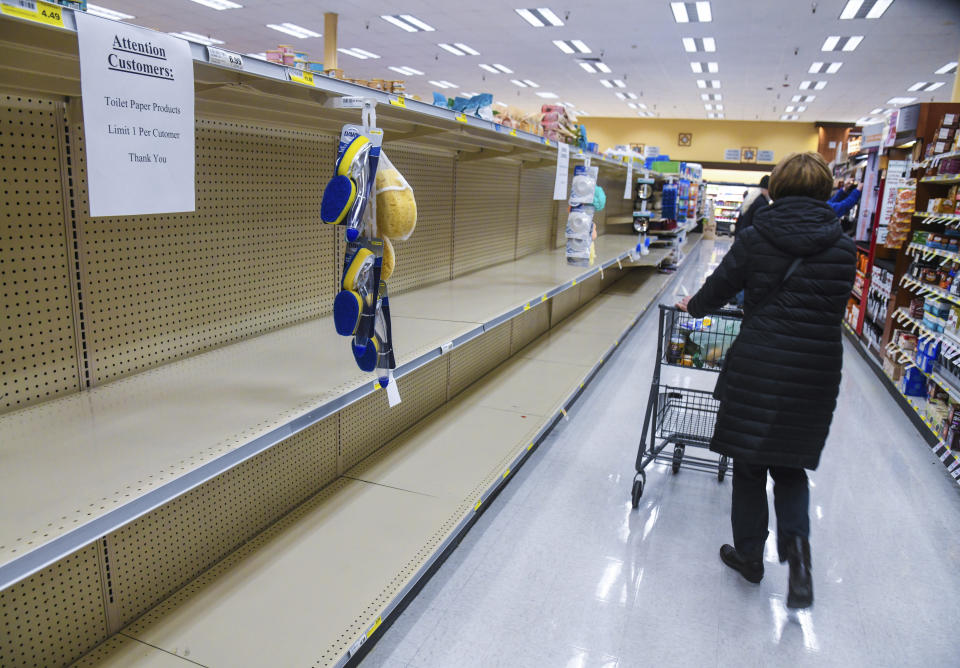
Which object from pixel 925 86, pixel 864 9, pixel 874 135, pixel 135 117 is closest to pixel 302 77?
pixel 135 117

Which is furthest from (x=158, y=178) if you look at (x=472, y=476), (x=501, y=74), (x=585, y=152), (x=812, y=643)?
(x=501, y=74)

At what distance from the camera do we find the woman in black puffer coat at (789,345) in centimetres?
221

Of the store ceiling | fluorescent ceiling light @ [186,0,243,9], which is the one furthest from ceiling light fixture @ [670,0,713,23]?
fluorescent ceiling light @ [186,0,243,9]

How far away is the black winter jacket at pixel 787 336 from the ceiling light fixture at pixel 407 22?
32.2ft

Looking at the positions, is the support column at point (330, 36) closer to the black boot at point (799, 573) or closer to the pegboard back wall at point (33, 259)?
the pegboard back wall at point (33, 259)

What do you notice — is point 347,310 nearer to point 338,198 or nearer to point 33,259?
point 338,198

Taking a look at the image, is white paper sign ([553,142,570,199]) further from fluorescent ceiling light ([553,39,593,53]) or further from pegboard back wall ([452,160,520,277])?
fluorescent ceiling light ([553,39,593,53])

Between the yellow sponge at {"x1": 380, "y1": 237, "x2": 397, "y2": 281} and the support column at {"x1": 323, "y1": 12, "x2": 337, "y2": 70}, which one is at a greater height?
the support column at {"x1": 323, "y1": 12, "x2": 337, "y2": 70}

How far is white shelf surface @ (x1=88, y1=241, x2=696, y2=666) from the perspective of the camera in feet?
5.62

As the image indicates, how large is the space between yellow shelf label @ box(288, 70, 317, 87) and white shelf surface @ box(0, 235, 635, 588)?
2.73 feet

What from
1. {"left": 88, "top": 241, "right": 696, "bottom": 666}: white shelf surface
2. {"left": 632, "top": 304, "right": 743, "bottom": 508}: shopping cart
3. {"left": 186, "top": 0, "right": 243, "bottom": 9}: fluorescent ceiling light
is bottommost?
{"left": 88, "top": 241, "right": 696, "bottom": 666}: white shelf surface

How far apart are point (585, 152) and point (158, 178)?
3.75 metres

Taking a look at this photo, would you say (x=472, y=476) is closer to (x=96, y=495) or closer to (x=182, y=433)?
(x=182, y=433)

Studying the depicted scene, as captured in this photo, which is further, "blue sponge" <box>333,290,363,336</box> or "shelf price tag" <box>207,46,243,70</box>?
"blue sponge" <box>333,290,363,336</box>
